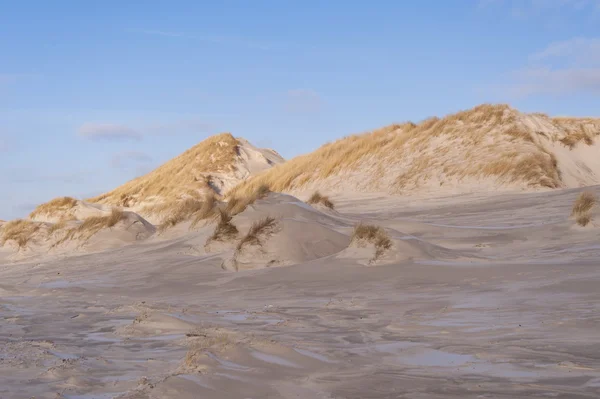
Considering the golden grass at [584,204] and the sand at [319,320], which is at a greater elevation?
the golden grass at [584,204]

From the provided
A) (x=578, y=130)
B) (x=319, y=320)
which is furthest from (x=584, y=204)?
(x=578, y=130)

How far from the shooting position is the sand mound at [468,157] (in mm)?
18953

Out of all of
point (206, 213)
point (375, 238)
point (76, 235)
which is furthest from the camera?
point (76, 235)

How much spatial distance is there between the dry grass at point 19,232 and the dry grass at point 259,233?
888 centimetres

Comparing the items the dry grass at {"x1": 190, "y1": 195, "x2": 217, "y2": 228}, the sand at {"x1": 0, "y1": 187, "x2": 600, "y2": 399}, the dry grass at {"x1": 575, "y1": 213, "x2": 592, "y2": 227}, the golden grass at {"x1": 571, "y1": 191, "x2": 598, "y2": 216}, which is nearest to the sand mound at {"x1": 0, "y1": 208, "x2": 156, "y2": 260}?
the dry grass at {"x1": 190, "y1": 195, "x2": 217, "y2": 228}

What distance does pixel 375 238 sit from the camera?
799cm

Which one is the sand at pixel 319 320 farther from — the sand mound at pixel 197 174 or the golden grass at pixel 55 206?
the sand mound at pixel 197 174

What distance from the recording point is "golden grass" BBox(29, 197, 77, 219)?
24.1 meters

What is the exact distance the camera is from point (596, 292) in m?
5.34

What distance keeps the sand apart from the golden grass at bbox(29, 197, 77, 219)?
46.5 ft

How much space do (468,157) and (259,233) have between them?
41.3 feet

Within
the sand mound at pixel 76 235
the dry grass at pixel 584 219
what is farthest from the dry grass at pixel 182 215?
the dry grass at pixel 584 219

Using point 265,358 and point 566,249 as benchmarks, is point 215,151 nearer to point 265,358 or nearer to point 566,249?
point 566,249

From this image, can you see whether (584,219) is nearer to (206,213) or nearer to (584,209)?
(584,209)
